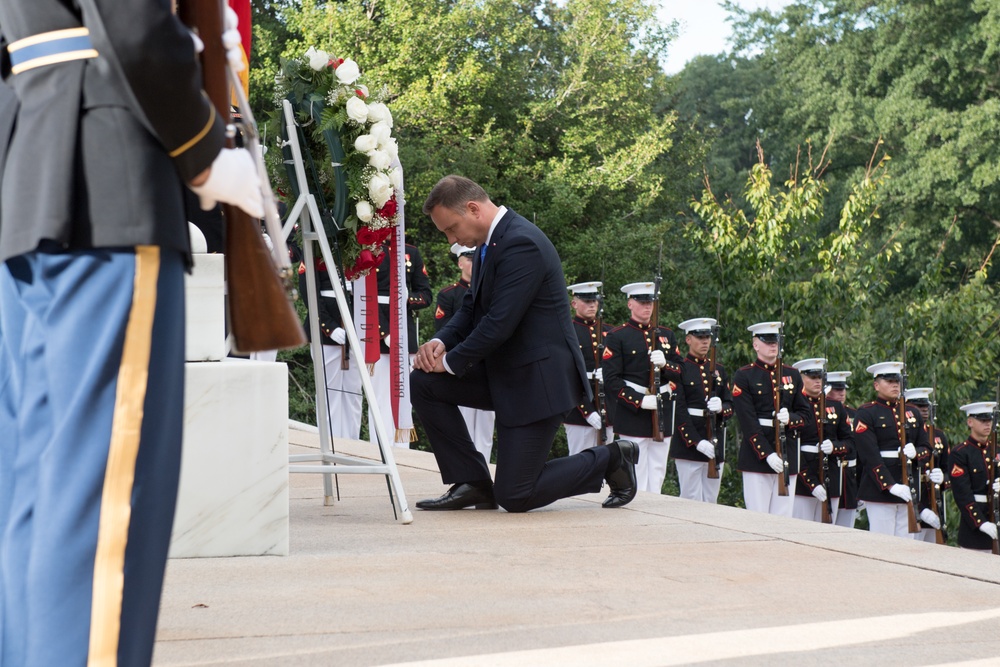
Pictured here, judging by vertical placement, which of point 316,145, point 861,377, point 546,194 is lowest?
point 861,377

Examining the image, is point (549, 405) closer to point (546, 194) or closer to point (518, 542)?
point (518, 542)

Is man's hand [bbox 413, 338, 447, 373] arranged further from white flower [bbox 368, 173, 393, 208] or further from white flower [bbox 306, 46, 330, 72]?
white flower [bbox 306, 46, 330, 72]

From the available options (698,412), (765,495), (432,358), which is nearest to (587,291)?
(698,412)

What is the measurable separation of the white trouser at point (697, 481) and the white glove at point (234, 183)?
35.0ft

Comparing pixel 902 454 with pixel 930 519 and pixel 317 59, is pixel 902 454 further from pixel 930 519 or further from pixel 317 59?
pixel 317 59

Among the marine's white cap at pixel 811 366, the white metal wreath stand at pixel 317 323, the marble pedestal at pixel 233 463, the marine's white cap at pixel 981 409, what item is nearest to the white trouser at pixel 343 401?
the marine's white cap at pixel 811 366

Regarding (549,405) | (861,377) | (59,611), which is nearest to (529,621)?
(59,611)

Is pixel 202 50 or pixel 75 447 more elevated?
pixel 202 50

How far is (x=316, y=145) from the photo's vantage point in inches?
223

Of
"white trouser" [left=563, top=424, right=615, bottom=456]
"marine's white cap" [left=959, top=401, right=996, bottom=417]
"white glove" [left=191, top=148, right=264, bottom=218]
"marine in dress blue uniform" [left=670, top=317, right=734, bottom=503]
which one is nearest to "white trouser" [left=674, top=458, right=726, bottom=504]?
"marine in dress blue uniform" [left=670, top=317, right=734, bottom=503]

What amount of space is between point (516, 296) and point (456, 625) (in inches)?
98.7

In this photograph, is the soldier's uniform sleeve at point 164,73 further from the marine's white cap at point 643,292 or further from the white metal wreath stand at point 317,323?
the marine's white cap at point 643,292

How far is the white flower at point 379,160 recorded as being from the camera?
18.2ft

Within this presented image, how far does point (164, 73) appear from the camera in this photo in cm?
202
